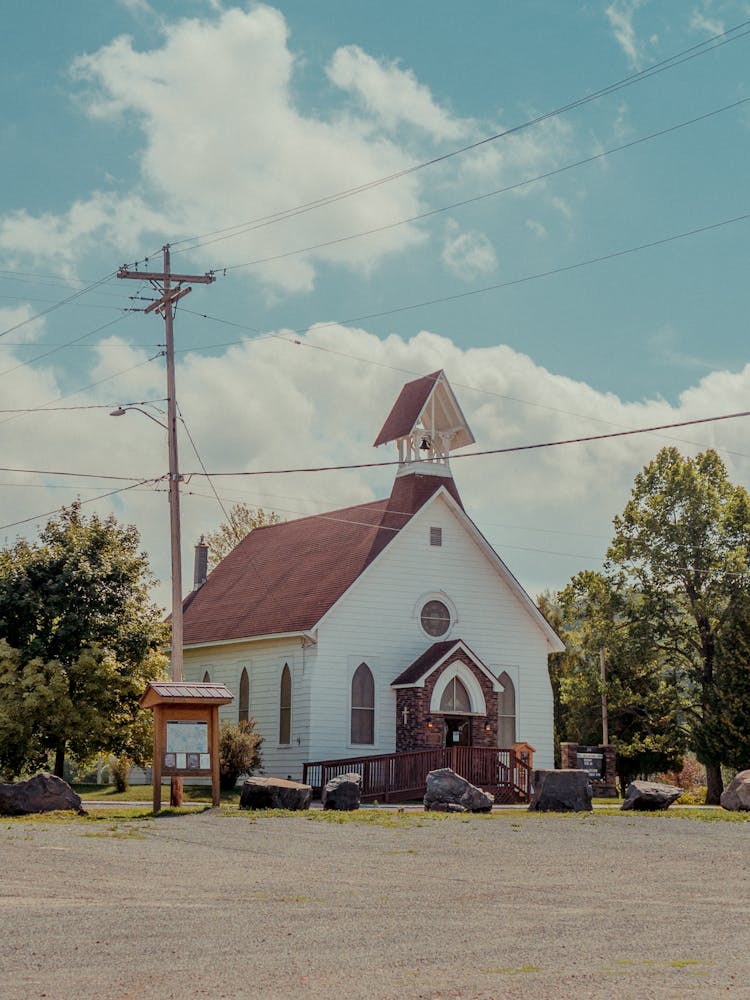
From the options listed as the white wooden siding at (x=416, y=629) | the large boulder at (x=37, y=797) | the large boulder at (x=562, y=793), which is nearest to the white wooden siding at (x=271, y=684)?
the white wooden siding at (x=416, y=629)

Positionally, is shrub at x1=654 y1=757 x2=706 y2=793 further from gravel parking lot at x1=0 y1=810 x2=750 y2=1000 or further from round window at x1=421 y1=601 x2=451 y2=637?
gravel parking lot at x1=0 y1=810 x2=750 y2=1000

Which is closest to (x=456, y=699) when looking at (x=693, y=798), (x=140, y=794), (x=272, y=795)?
(x=140, y=794)

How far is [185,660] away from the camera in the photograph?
158 feet

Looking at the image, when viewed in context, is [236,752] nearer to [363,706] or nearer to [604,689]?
[363,706]

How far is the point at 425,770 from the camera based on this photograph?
3650 cm

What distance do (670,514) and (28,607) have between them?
2468 centimetres

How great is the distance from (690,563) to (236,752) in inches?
701

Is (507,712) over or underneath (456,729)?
over

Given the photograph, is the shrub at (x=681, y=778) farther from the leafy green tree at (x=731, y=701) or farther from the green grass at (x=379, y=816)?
the green grass at (x=379, y=816)

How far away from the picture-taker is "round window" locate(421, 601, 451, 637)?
1689 inches

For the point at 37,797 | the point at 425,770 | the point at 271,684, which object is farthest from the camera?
the point at 271,684

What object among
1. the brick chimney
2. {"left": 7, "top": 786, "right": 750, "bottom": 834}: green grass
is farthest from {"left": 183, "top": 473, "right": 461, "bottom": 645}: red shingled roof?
{"left": 7, "top": 786, "right": 750, "bottom": 834}: green grass

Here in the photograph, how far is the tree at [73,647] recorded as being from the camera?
1229 inches

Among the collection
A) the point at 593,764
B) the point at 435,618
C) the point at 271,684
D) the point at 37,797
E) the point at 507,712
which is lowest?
the point at 593,764
